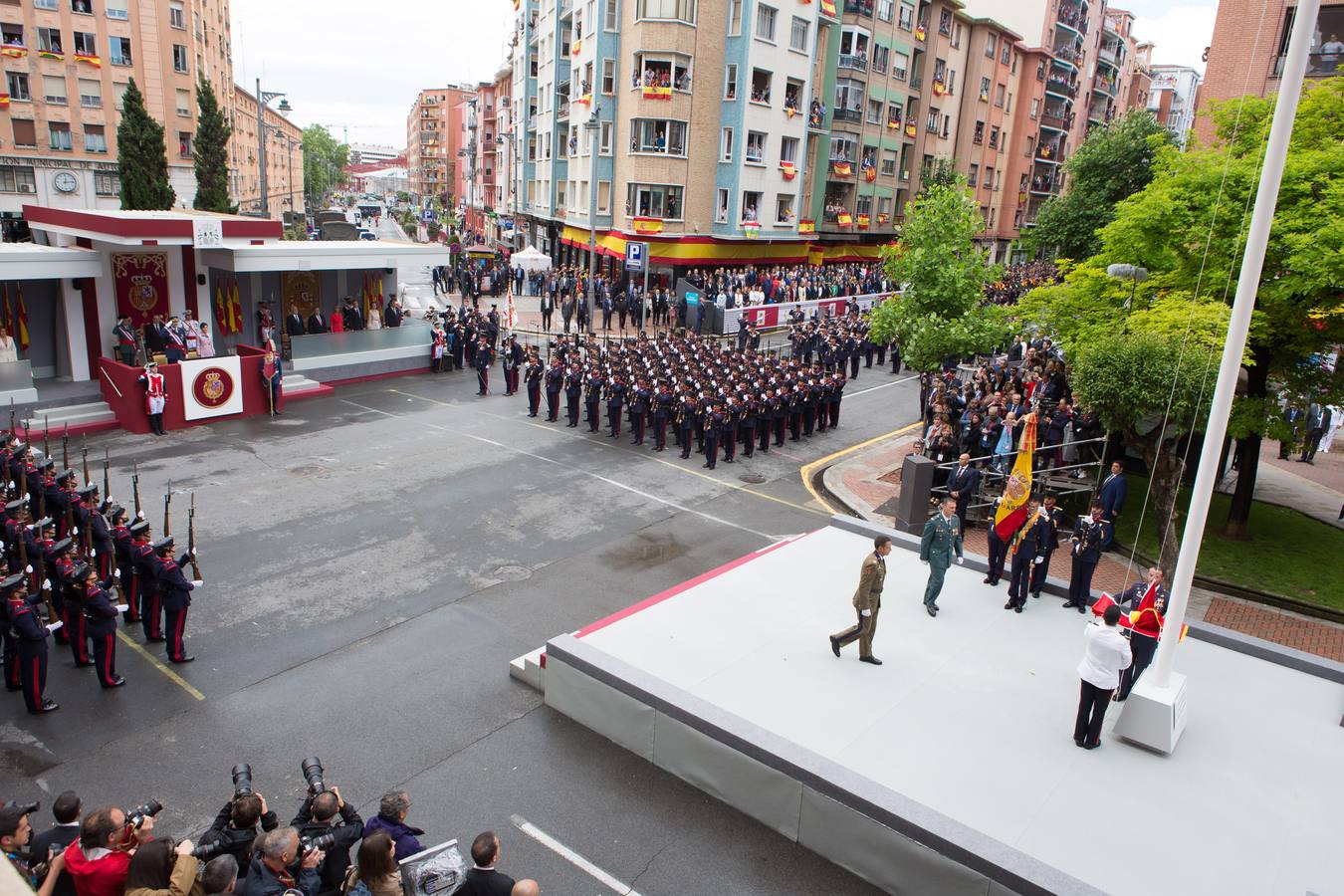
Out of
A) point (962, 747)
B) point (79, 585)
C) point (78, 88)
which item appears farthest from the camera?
point (78, 88)

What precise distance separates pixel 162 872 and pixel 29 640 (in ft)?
16.7

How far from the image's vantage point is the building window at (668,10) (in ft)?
121

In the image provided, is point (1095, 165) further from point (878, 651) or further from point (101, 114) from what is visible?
point (101, 114)

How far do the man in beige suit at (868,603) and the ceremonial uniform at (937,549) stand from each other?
62.1 inches

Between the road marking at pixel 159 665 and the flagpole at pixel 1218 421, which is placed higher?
the flagpole at pixel 1218 421

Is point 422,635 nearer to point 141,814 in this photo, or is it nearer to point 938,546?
point 141,814

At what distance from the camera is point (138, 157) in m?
44.0

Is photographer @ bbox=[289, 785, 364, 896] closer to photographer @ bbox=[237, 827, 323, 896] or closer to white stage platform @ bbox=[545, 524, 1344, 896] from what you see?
photographer @ bbox=[237, 827, 323, 896]

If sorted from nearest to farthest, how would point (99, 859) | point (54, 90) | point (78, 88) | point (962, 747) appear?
point (99, 859), point (962, 747), point (54, 90), point (78, 88)

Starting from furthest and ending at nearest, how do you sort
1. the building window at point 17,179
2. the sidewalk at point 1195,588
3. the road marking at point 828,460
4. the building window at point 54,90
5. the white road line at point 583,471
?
the building window at point 54,90 < the building window at point 17,179 < the road marking at point 828,460 < the white road line at point 583,471 < the sidewalk at point 1195,588

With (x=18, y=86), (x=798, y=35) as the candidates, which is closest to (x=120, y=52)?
(x=18, y=86)

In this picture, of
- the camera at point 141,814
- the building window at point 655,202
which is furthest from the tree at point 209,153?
the camera at point 141,814

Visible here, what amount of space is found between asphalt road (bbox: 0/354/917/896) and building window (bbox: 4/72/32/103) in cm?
4322

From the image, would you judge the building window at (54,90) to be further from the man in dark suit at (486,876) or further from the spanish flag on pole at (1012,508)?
the man in dark suit at (486,876)
